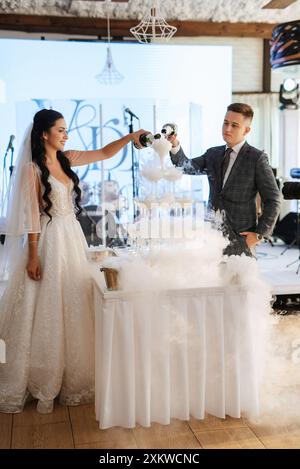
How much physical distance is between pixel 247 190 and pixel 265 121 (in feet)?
22.3

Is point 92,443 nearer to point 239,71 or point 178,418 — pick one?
point 178,418

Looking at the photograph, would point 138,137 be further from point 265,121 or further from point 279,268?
point 265,121

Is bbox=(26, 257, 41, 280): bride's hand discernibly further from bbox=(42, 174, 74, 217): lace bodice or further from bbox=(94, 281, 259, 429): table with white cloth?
bbox=(94, 281, 259, 429): table with white cloth

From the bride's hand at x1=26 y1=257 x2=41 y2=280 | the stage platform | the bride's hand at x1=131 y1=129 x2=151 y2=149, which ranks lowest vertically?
the stage platform

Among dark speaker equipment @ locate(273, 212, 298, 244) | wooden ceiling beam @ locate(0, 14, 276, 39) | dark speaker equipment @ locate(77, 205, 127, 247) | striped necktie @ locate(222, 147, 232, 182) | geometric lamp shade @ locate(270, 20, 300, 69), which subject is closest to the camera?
striped necktie @ locate(222, 147, 232, 182)

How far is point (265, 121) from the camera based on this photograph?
30.8 ft

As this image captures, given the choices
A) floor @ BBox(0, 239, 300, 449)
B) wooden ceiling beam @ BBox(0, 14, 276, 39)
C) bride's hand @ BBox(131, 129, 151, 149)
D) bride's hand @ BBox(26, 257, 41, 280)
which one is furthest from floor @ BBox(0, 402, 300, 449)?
wooden ceiling beam @ BBox(0, 14, 276, 39)

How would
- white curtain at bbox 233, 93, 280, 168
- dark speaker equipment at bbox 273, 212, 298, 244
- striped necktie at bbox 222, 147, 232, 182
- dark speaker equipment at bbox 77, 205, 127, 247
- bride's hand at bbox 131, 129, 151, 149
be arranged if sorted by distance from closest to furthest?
bride's hand at bbox 131, 129, 151, 149, striped necktie at bbox 222, 147, 232, 182, dark speaker equipment at bbox 77, 205, 127, 247, dark speaker equipment at bbox 273, 212, 298, 244, white curtain at bbox 233, 93, 280, 168

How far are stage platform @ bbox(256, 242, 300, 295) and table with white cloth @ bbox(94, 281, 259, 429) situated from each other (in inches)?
95.0

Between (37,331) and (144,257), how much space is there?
A: 72 cm

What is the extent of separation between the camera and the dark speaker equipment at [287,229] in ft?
25.5

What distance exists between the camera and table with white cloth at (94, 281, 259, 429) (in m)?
2.39

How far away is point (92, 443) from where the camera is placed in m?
2.37

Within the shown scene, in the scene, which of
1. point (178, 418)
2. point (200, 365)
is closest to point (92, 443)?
point (178, 418)
